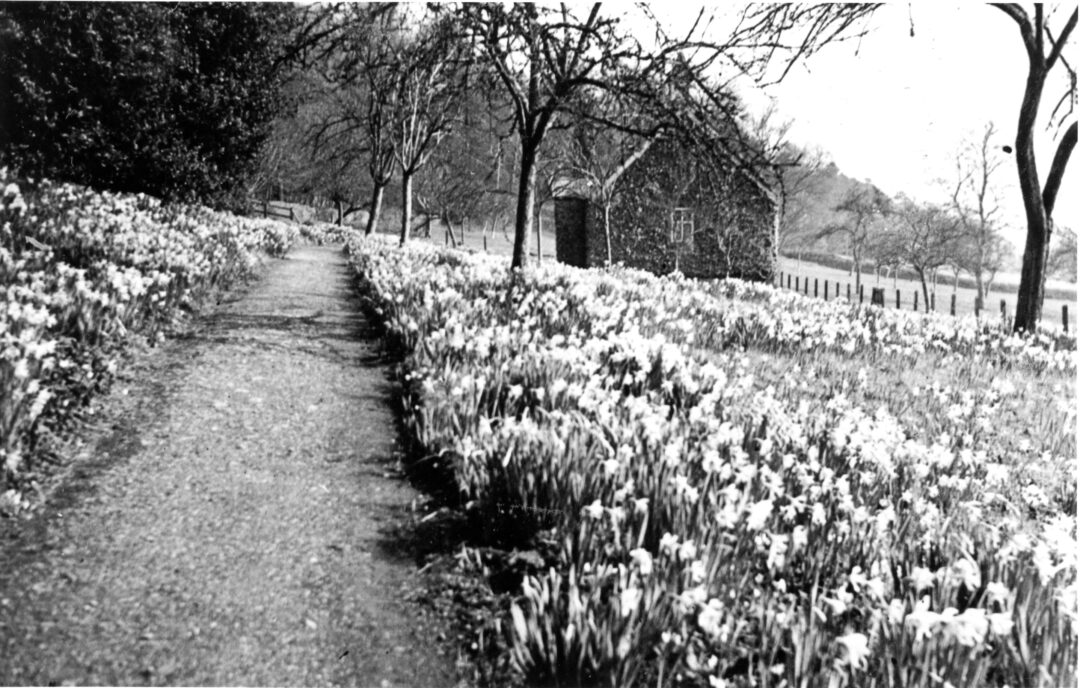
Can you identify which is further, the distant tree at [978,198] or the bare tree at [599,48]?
the distant tree at [978,198]

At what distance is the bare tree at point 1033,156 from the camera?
39.0 ft

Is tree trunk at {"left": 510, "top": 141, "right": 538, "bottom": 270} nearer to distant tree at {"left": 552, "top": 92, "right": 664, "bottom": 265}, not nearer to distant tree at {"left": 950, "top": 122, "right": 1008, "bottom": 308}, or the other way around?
distant tree at {"left": 552, "top": 92, "right": 664, "bottom": 265}

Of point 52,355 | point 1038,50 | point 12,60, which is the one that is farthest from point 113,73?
point 1038,50

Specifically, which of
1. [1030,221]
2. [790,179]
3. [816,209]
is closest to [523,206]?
[1030,221]

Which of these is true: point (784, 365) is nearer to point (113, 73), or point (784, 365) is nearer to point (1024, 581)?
point (1024, 581)

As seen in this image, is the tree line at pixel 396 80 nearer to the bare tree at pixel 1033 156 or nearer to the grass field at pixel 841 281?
the bare tree at pixel 1033 156

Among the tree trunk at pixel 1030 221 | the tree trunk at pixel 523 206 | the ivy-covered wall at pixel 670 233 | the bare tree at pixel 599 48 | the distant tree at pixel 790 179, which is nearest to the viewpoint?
the bare tree at pixel 599 48

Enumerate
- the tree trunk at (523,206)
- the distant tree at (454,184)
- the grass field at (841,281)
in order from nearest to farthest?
the tree trunk at (523,206)
the distant tree at (454,184)
the grass field at (841,281)

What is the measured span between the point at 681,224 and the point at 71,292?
2783 centimetres

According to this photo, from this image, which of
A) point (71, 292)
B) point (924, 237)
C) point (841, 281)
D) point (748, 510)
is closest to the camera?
point (748, 510)

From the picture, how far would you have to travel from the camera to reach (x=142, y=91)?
1370cm

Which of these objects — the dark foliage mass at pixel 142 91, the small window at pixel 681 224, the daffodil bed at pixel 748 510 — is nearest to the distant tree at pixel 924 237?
the small window at pixel 681 224

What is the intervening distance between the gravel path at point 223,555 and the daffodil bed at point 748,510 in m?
0.50

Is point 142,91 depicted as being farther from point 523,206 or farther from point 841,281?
point 841,281
